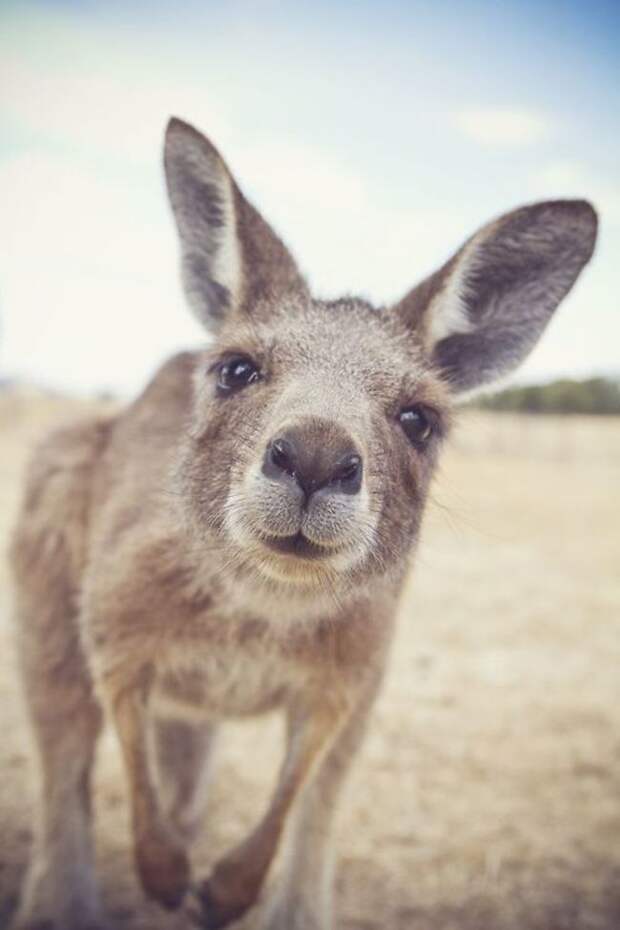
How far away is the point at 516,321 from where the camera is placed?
125 inches

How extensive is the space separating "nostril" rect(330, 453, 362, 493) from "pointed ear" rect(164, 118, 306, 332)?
46.8 inches

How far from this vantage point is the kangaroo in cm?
262

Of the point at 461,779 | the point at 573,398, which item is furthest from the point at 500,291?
the point at 573,398

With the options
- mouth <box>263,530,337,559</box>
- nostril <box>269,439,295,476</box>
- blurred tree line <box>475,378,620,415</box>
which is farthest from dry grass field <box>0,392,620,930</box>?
blurred tree line <box>475,378,620,415</box>

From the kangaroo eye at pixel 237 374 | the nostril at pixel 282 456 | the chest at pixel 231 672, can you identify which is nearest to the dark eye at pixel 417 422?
the kangaroo eye at pixel 237 374

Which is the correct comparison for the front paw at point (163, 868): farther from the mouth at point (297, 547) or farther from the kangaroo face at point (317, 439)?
the mouth at point (297, 547)

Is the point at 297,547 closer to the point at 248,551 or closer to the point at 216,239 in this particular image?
the point at 248,551

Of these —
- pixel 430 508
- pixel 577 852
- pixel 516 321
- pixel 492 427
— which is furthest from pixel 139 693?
pixel 492 427

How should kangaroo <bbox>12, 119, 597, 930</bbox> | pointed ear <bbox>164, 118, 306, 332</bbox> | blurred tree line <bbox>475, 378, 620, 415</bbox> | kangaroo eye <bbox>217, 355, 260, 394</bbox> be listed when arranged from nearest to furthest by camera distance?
1. kangaroo <bbox>12, 119, 597, 930</bbox>
2. kangaroo eye <bbox>217, 355, 260, 394</bbox>
3. pointed ear <bbox>164, 118, 306, 332</bbox>
4. blurred tree line <bbox>475, 378, 620, 415</bbox>

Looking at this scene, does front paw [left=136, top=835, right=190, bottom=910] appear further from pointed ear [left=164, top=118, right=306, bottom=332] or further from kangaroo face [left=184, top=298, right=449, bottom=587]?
pointed ear [left=164, top=118, right=306, bottom=332]

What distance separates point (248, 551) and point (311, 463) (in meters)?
0.47

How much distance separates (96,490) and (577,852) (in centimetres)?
315

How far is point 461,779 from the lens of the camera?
4691 millimetres

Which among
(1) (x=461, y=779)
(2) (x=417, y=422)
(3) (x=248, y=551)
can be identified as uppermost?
(2) (x=417, y=422)
